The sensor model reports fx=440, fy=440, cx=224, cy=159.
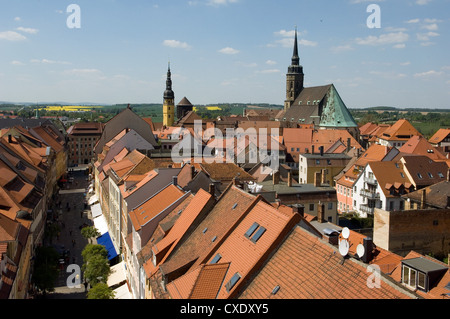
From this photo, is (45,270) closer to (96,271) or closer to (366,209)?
(96,271)

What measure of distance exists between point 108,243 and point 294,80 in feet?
354

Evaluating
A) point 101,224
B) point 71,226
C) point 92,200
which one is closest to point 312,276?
point 101,224

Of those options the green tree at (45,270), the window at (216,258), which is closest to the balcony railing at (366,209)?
the green tree at (45,270)

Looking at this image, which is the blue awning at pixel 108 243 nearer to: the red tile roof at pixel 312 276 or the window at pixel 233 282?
the window at pixel 233 282

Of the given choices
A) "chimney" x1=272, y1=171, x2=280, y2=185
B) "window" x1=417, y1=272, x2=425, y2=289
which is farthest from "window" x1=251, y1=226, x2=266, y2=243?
"chimney" x1=272, y1=171, x2=280, y2=185

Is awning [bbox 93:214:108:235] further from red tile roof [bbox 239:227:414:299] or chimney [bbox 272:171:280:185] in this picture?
red tile roof [bbox 239:227:414:299]

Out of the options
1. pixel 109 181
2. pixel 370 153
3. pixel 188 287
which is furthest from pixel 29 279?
pixel 370 153

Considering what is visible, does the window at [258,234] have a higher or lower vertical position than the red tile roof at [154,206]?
higher

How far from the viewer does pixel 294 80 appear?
138m

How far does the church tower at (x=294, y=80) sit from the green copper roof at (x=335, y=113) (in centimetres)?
2807

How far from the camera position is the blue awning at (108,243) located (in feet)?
126

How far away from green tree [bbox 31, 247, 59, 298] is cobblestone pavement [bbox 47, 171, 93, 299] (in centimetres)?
186
